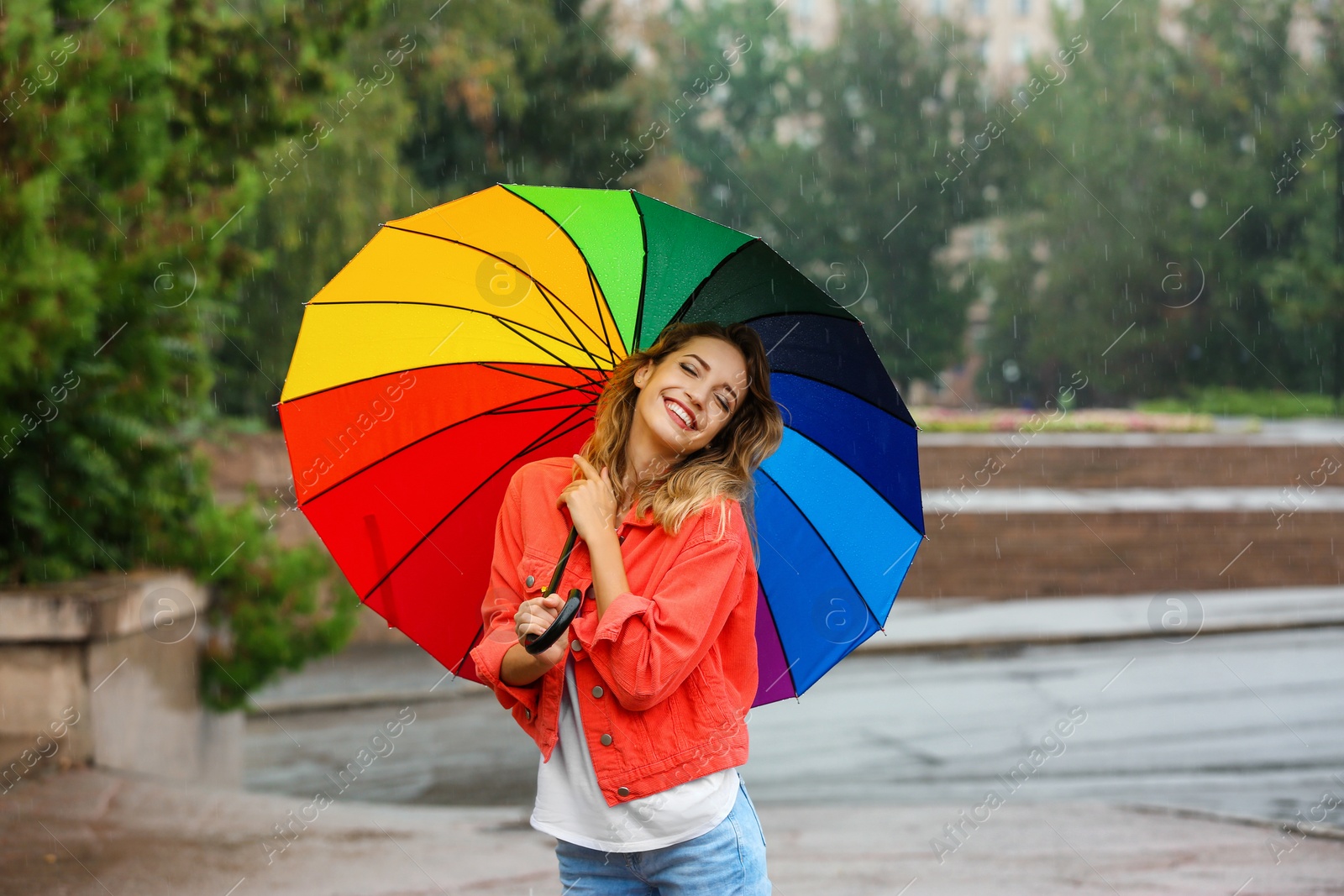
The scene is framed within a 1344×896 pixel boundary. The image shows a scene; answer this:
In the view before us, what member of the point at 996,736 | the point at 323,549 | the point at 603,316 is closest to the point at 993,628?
the point at 996,736

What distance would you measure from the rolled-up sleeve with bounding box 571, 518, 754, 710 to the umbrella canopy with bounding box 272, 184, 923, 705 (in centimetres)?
59

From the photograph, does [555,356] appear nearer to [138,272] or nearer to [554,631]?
[554,631]

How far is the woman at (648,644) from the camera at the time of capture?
2.06 metres

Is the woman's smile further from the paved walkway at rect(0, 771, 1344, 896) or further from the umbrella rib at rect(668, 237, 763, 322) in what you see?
the paved walkway at rect(0, 771, 1344, 896)

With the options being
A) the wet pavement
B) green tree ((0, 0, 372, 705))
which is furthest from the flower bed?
green tree ((0, 0, 372, 705))

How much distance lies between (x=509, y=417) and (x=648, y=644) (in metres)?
0.88

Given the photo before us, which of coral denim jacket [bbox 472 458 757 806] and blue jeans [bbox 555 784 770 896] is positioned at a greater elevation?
coral denim jacket [bbox 472 458 757 806]

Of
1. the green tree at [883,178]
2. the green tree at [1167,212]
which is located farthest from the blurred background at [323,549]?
the green tree at [883,178]

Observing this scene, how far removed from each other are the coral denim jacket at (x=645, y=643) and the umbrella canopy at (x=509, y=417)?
45 cm

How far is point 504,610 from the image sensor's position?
2.21 meters

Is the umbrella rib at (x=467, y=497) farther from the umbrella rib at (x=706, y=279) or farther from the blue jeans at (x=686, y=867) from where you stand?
the blue jeans at (x=686, y=867)

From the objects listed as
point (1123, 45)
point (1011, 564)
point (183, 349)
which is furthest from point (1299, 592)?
point (1123, 45)

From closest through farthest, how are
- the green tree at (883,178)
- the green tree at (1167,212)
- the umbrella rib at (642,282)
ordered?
the umbrella rib at (642,282)
the green tree at (1167,212)
the green tree at (883,178)

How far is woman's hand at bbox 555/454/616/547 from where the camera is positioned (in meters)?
2.13
